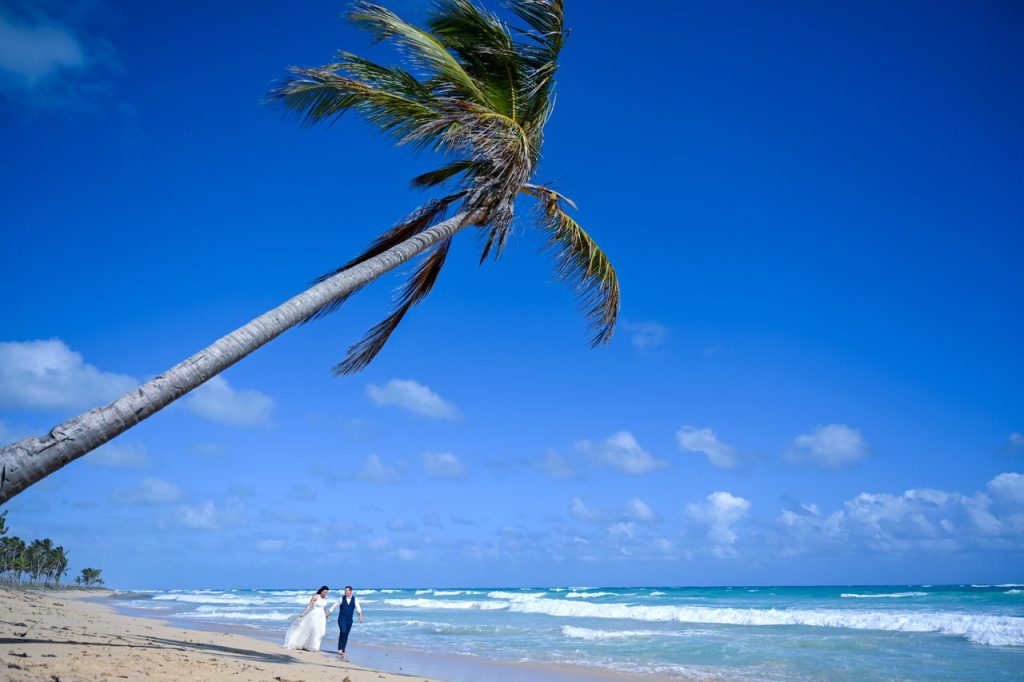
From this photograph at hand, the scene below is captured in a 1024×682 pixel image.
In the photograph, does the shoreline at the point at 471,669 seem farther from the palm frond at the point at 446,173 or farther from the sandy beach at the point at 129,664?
the palm frond at the point at 446,173

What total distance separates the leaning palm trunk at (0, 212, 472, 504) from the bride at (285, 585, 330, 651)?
845 centimetres

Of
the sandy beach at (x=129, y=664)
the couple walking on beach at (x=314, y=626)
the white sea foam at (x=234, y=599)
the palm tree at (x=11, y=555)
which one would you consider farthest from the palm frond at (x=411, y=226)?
the palm tree at (x=11, y=555)

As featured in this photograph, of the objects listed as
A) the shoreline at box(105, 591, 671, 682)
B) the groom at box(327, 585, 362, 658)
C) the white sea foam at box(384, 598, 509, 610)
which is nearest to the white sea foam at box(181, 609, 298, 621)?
the shoreline at box(105, 591, 671, 682)

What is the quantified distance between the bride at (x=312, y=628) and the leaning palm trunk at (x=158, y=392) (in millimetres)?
8449

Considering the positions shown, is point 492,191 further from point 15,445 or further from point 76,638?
point 76,638

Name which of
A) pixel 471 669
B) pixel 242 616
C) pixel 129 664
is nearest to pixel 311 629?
pixel 471 669

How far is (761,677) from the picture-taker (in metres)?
11.1

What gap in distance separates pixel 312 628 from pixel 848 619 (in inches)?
814

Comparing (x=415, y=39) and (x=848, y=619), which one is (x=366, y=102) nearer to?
(x=415, y=39)

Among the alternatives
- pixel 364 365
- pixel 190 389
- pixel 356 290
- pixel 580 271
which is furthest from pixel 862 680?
pixel 190 389

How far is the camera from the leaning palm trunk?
406 cm

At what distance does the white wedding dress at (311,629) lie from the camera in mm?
12836

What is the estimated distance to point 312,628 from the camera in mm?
12875

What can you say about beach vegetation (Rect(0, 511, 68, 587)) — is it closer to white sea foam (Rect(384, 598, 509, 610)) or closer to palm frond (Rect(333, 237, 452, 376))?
white sea foam (Rect(384, 598, 509, 610))
